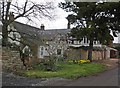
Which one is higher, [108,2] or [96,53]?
[108,2]

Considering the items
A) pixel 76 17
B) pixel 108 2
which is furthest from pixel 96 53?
pixel 108 2

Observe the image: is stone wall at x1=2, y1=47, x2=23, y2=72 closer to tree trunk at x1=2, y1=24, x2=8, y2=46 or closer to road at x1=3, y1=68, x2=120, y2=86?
tree trunk at x1=2, y1=24, x2=8, y2=46

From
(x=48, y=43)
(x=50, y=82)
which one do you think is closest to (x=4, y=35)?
(x=48, y=43)

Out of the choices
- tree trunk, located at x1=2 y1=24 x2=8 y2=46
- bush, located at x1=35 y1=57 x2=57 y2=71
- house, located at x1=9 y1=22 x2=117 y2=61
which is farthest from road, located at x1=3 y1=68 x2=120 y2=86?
house, located at x1=9 y1=22 x2=117 y2=61

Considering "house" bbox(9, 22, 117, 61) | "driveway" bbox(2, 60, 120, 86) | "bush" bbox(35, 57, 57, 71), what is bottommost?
"driveway" bbox(2, 60, 120, 86)

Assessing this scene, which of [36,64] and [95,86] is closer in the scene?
[95,86]

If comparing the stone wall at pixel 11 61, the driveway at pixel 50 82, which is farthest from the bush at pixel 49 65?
the driveway at pixel 50 82

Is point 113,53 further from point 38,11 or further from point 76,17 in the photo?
point 38,11

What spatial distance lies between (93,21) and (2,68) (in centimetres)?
1577

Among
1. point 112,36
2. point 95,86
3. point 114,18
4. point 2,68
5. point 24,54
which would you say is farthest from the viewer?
point 112,36

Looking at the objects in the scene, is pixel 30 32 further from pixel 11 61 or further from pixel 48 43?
pixel 11 61

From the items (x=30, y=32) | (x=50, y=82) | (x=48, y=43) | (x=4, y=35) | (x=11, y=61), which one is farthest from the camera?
(x=30, y=32)

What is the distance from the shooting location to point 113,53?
76.6 meters

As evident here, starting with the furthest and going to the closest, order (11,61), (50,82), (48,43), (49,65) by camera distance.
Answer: (48,43) < (49,65) < (11,61) < (50,82)
